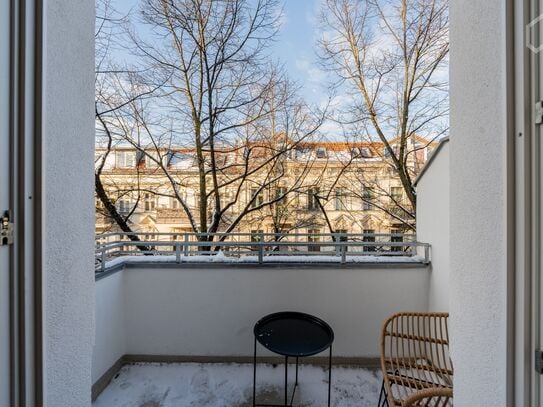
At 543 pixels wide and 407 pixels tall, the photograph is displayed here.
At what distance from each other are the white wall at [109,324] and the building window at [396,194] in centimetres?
445

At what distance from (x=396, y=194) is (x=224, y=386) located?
13.7 ft

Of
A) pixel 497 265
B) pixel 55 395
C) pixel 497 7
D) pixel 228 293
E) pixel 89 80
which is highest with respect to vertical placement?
pixel 497 7

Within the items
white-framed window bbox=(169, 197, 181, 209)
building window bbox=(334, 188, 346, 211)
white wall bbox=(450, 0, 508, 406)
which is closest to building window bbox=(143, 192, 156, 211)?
white-framed window bbox=(169, 197, 181, 209)

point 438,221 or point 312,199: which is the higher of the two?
point 312,199

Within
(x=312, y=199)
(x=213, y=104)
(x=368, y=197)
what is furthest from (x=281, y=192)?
(x=213, y=104)

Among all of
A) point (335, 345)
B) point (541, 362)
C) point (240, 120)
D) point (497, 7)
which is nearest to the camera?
point (541, 362)

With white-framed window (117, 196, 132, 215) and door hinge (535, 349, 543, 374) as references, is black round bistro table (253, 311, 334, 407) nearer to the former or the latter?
door hinge (535, 349, 543, 374)

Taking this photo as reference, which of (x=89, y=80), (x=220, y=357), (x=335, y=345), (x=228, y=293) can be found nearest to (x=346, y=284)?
(x=335, y=345)

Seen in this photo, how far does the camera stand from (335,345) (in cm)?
247

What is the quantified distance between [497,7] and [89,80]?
42.9 inches

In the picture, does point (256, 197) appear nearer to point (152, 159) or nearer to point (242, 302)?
point (152, 159)

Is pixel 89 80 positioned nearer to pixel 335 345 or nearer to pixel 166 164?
pixel 335 345

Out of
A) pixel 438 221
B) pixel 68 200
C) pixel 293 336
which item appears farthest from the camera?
Result: pixel 438 221

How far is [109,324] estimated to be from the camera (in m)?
2.25
